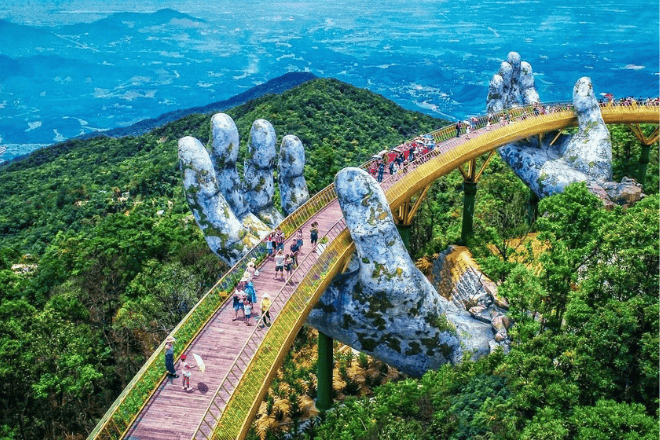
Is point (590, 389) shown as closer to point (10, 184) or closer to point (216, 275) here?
Result: point (216, 275)

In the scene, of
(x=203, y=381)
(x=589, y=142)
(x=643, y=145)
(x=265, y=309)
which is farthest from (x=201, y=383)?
(x=643, y=145)

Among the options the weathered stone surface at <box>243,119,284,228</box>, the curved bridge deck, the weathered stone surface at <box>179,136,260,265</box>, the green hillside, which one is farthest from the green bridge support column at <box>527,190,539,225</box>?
the weathered stone surface at <box>179,136,260,265</box>

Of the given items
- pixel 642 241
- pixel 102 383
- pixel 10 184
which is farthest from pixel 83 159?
pixel 642 241

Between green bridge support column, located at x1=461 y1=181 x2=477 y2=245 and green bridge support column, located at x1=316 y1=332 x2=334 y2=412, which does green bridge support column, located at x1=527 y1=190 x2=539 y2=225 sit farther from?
green bridge support column, located at x1=316 y1=332 x2=334 y2=412

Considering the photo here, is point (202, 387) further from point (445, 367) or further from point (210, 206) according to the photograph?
point (210, 206)

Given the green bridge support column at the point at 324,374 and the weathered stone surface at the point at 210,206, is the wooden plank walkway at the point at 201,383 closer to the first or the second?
the weathered stone surface at the point at 210,206

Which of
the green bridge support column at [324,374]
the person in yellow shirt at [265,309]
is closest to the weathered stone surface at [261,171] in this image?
the green bridge support column at [324,374]
